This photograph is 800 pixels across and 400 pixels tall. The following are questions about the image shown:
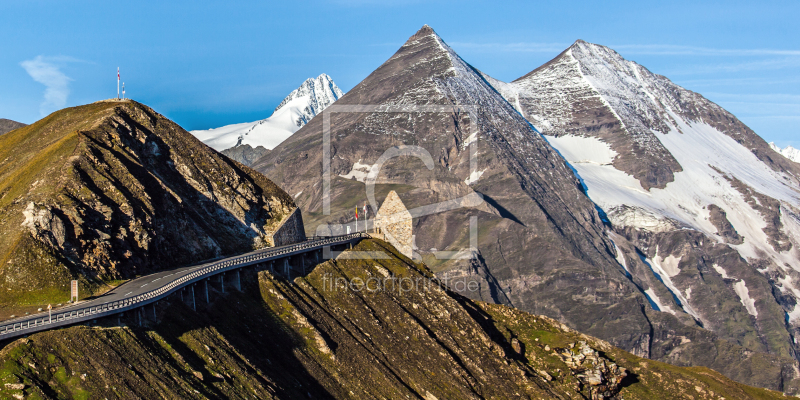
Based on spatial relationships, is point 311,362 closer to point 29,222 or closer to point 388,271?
point 29,222

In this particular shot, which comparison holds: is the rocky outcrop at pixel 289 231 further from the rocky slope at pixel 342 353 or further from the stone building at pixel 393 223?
the rocky slope at pixel 342 353

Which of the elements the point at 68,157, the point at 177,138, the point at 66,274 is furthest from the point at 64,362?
the point at 177,138

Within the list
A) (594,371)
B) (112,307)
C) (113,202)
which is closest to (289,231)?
(113,202)

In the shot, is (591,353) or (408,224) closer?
(591,353)

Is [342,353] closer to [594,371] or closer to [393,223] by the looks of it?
[594,371]

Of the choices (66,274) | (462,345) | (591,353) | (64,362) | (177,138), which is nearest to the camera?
(64,362)
